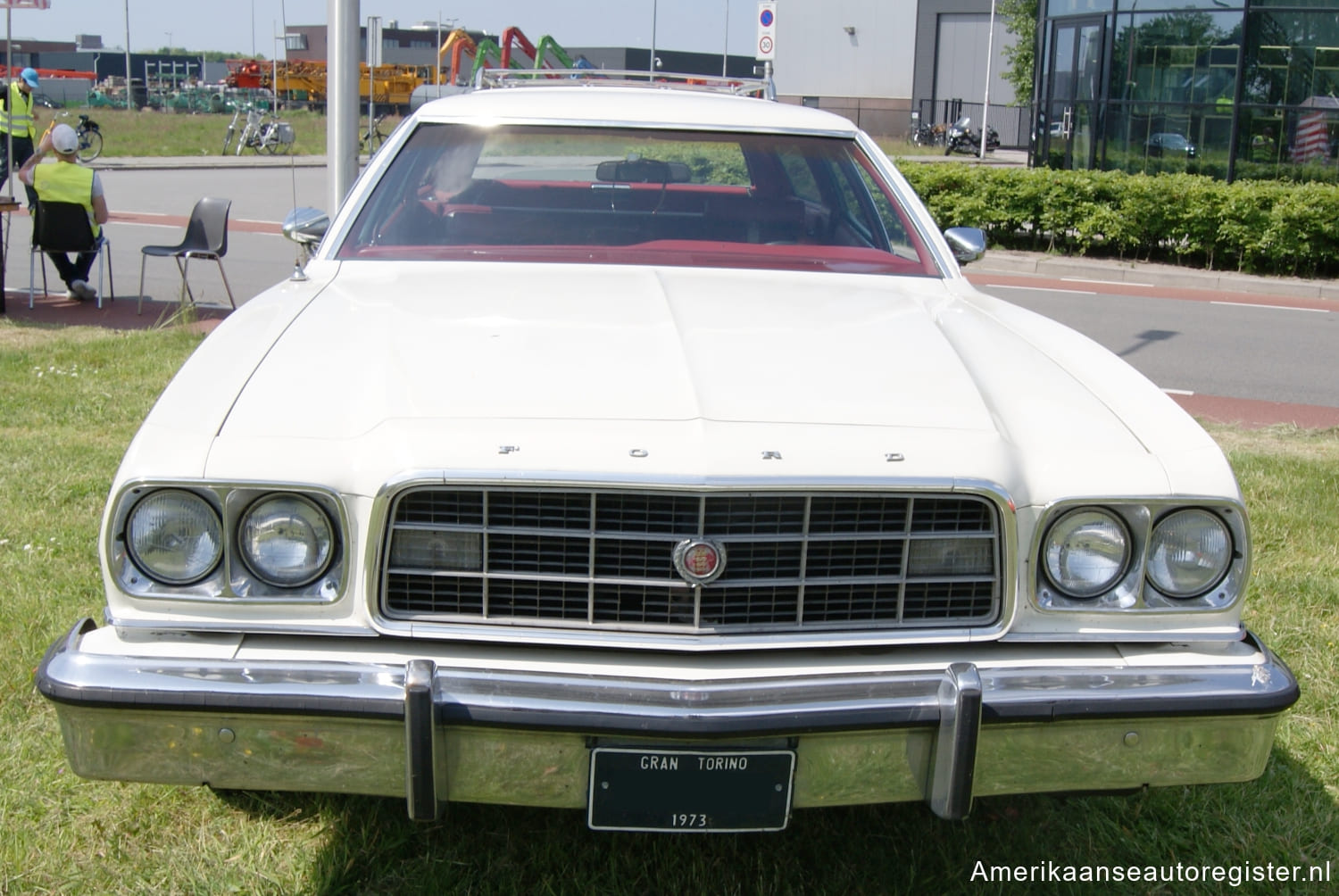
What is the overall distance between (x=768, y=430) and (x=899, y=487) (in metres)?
0.27

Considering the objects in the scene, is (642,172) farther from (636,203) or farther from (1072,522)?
(1072,522)

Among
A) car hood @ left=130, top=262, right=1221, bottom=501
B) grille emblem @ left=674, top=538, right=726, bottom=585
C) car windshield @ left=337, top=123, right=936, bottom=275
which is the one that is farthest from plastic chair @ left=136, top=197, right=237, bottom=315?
grille emblem @ left=674, top=538, right=726, bottom=585

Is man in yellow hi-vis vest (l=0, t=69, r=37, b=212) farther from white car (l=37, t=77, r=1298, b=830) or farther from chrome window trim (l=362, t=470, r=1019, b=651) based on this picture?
chrome window trim (l=362, t=470, r=1019, b=651)

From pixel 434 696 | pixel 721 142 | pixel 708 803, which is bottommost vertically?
pixel 708 803

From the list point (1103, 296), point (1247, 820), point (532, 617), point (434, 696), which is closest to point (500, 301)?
point (532, 617)

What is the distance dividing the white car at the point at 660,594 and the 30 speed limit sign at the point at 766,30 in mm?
19010

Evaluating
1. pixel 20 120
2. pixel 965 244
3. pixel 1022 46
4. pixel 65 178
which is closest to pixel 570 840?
pixel 965 244

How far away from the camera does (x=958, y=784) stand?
7.73ft

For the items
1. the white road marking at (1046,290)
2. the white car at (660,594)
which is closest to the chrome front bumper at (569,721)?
the white car at (660,594)

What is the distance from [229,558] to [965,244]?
8.87ft

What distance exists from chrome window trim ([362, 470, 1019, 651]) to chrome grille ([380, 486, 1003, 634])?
0.6 inches

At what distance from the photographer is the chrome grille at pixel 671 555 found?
241 centimetres

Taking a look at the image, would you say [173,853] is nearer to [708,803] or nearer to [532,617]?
[532,617]

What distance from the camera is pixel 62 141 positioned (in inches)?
381
